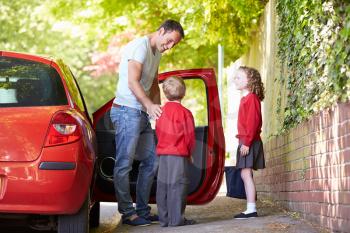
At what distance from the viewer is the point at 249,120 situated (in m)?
7.92

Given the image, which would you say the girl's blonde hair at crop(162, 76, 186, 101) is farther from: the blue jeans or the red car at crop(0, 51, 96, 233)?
the red car at crop(0, 51, 96, 233)

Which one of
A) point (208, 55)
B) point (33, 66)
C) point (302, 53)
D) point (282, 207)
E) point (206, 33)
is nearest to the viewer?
point (33, 66)

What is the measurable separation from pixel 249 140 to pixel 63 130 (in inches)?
91.9

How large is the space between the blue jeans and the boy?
0.22m

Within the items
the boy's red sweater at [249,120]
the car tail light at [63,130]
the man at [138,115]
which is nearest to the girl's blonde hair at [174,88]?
the man at [138,115]

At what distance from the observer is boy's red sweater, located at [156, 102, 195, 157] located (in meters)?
7.40

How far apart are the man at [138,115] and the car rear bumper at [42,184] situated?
151 cm

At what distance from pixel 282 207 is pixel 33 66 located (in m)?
3.42

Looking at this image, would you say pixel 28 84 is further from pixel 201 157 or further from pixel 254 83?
pixel 254 83

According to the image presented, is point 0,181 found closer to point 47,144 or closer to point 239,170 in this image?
point 47,144

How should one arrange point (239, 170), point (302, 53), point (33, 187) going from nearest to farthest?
point (33, 187), point (302, 53), point (239, 170)

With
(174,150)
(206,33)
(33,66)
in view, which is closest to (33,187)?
(33,66)

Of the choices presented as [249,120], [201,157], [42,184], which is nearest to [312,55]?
[249,120]

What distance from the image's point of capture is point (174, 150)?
24.2ft
